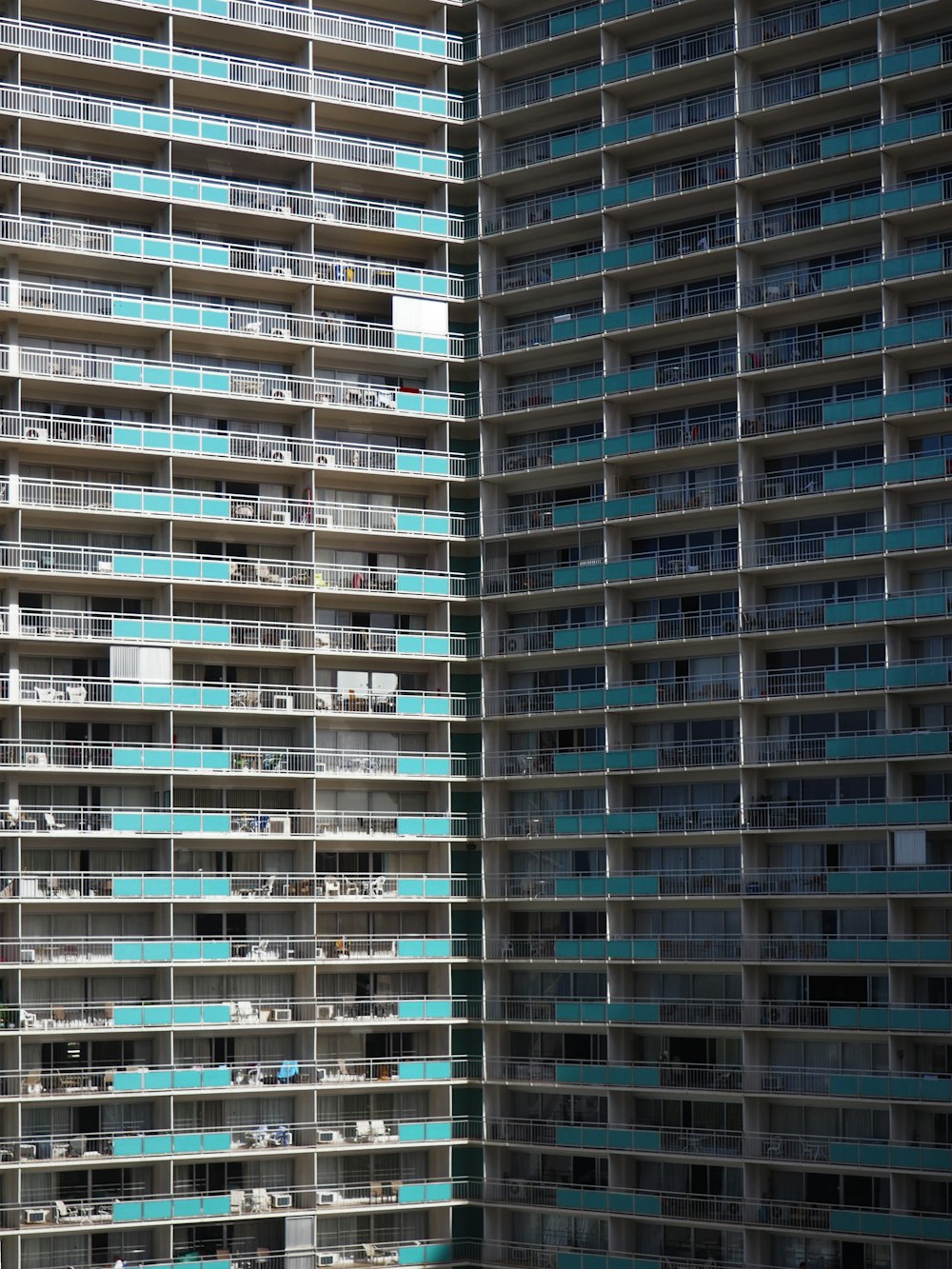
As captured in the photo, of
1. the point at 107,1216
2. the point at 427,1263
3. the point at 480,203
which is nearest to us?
the point at 107,1216

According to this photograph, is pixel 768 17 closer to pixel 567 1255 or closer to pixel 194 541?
pixel 194 541

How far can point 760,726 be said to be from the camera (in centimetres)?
6725

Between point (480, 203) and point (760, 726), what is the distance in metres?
22.4

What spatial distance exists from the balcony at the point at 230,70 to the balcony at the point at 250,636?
1860 cm

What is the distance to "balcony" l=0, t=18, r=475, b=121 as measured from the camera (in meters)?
68.8

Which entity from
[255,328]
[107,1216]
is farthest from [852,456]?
[107,1216]

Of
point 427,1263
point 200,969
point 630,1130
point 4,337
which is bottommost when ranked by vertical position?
point 427,1263

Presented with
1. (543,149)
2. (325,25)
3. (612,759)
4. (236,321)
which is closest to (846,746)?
(612,759)

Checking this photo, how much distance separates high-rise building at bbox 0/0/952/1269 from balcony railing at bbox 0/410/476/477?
0.53 feet

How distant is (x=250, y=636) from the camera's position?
232 ft

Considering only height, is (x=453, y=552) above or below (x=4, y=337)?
below

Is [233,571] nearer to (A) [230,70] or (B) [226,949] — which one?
(B) [226,949]

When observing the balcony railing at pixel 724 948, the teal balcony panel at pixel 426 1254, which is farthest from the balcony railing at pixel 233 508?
the teal balcony panel at pixel 426 1254

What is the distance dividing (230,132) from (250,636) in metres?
17.4
